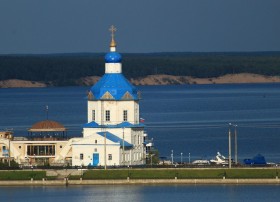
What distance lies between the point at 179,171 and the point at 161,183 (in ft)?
4.36

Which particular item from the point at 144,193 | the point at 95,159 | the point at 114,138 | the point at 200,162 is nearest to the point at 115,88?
the point at 114,138

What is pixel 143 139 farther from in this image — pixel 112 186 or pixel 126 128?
pixel 112 186

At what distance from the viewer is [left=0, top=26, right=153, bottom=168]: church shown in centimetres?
8106

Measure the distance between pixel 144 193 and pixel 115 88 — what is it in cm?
1029

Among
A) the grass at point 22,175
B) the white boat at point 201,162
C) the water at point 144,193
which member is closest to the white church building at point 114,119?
the white boat at point 201,162

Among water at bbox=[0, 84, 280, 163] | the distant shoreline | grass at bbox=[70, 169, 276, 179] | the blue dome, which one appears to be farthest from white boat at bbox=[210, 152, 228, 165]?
the blue dome

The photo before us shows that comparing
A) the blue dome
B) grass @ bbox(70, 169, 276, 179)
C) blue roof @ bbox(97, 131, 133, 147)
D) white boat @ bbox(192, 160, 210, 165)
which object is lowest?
grass @ bbox(70, 169, 276, 179)

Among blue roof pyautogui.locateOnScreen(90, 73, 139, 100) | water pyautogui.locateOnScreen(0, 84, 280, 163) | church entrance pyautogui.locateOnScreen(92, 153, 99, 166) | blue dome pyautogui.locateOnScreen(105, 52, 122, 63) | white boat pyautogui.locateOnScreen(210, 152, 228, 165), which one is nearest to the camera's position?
church entrance pyautogui.locateOnScreen(92, 153, 99, 166)

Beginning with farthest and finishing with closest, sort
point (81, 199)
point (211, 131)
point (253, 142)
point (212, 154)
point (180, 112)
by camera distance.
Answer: point (180, 112)
point (211, 131)
point (253, 142)
point (212, 154)
point (81, 199)

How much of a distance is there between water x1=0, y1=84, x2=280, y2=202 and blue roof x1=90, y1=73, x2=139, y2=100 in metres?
7.27

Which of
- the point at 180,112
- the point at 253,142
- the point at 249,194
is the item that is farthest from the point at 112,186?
the point at 180,112

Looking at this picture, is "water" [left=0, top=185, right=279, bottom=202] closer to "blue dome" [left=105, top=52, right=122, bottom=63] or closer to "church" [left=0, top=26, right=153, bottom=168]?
"church" [left=0, top=26, right=153, bottom=168]

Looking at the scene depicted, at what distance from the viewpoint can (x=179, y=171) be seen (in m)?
77.6

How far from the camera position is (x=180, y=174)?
254 ft
